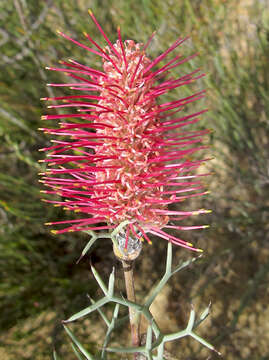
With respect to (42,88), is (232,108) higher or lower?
lower

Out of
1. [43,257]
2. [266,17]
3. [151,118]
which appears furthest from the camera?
[43,257]

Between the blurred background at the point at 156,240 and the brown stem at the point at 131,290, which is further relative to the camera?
the blurred background at the point at 156,240

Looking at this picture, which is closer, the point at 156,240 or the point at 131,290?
the point at 131,290

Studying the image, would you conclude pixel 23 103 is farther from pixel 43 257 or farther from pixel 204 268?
pixel 204 268

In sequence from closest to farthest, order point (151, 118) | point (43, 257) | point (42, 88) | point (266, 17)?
point (151, 118)
point (266, 17)
point (43, 257)
point (42, 88)

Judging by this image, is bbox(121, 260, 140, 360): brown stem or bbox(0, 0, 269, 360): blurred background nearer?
bbox(121, 260, 140, 360): brown stem

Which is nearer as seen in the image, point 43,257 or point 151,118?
point 151,118

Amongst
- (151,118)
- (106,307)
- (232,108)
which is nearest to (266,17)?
(232,108)

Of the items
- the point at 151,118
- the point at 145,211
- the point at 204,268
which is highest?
the point at 151,118
